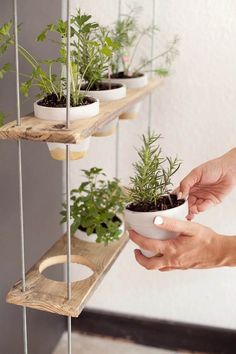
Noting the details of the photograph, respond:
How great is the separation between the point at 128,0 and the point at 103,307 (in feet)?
3.71

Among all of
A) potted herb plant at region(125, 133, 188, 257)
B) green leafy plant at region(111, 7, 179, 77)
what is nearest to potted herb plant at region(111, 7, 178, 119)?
green leafy plant at region(111, 7, 179, 77)

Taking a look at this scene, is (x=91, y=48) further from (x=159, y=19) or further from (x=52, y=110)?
(x=159, y=19)

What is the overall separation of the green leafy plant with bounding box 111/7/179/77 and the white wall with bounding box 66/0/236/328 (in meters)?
0.03

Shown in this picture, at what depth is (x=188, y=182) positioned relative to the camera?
1371mm

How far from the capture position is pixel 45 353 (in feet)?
6.15

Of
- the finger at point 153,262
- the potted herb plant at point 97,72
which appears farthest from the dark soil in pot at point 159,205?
the potted herb plant at point 97,72

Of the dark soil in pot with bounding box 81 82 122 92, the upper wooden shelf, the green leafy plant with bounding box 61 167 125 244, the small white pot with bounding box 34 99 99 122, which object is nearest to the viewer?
the upper wooden shelf

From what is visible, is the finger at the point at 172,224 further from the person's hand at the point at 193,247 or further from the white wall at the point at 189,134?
the white wall at the point at 189,134

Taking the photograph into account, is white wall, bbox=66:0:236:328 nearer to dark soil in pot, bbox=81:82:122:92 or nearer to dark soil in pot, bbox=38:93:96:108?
dark soil in pot, bbox=81:82:122:92

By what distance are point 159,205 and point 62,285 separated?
0.31 meters

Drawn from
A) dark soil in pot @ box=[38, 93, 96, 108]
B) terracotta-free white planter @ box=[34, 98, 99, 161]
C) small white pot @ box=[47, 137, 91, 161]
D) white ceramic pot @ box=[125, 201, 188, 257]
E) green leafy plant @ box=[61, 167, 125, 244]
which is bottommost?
green leafy plant @ box=[61, 167, 125, 244]

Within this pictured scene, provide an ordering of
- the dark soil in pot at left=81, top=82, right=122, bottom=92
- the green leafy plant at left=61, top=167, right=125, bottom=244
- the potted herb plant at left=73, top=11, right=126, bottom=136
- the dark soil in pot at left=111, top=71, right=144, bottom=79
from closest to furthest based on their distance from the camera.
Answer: the potted herb plant at left=73, top=11, right=126, bottom=136
the dark soil in pot at left=81, top=82, right=122, bottom=92
the green leafy plant at left=61, top=167, right=125, bottom=244
the dark soil in pot at left=111, top=71, right=144, bottom=79

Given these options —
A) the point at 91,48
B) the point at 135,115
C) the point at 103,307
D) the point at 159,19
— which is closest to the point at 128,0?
the point at 159,19

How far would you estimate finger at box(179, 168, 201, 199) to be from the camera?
4.31 ft
